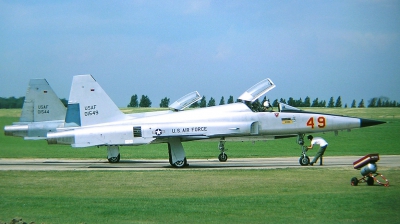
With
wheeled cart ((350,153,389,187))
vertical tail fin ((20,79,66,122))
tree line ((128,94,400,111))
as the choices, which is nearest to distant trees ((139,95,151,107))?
tree line ((128,94,400,111))

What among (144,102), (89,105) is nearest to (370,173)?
(89,105)

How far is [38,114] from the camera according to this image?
28766 mm

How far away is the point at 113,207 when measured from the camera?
1281 centimetres

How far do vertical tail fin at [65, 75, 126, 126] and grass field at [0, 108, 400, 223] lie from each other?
434 cm

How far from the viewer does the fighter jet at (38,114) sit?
2816cm

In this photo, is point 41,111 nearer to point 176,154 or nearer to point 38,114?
point 38,114

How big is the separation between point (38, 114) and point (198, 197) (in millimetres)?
16864

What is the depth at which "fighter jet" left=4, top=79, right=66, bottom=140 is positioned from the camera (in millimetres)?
28156

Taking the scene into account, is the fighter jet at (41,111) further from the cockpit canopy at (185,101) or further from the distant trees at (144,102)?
the distant trees at (144,102)

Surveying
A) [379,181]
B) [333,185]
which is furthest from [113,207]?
[379,181]

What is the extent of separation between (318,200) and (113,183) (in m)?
6.95

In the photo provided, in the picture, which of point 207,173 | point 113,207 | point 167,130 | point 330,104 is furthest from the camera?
point 330,104

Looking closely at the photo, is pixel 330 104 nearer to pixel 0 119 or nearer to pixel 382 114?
pixel 382 114

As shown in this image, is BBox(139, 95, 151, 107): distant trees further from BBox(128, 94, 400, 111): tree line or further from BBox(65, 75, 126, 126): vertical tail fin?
BBox(65, 75, 126, 126): vertical tail fin
